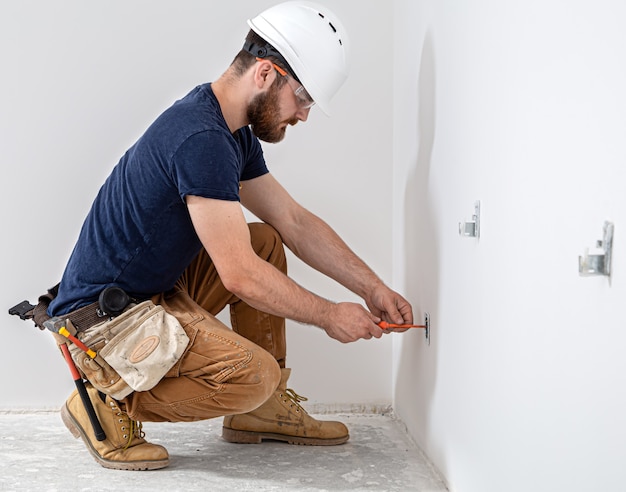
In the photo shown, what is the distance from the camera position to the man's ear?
2.07m

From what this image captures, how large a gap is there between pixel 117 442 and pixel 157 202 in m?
0.69

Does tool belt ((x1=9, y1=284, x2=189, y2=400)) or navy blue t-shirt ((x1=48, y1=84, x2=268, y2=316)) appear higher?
navy blue t-shirt ((x1=48, y1=84, x2=268, y2=316))

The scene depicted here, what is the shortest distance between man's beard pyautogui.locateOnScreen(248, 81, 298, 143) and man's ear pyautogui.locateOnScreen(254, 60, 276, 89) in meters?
0.02

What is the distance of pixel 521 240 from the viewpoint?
56.1 inches

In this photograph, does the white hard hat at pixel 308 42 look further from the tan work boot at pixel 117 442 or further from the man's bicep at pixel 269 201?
the tan work boot at pixel 117 442

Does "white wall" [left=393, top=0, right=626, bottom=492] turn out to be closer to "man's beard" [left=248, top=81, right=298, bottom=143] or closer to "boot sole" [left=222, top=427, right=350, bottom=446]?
"boot sole" [left=222, top=427, right=350, bottom=446]

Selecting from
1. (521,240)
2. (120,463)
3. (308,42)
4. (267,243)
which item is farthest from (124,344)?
(521,240)

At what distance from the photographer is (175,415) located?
220 cm

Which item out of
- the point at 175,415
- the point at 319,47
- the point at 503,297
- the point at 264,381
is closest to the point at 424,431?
the point at 264,381

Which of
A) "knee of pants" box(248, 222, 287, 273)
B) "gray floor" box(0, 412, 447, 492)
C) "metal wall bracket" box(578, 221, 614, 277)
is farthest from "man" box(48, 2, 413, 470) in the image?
"metal wall bracket" box(578, 221, 614, 277)

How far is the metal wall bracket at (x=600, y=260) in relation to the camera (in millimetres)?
1062

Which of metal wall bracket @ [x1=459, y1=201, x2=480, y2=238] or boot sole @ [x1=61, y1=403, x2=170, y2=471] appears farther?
boot sole @ [x1=61, y1=403, x2=170, y2=471]

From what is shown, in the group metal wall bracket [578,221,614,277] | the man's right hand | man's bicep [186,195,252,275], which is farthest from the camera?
the man's right hand

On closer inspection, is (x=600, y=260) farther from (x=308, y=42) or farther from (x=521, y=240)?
(x=308, y=42)
